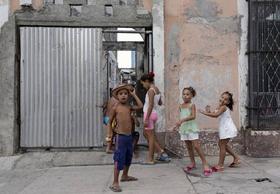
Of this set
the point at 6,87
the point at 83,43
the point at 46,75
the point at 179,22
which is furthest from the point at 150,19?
the point at 6,87

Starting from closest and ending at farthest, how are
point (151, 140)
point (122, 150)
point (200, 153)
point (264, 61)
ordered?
point (122, 150)
point (200, 153)
point (151, 140)
point (264, 61)

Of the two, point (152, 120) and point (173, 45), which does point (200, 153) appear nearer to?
point (152, 120)

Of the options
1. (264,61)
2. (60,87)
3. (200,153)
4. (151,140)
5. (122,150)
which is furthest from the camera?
(60,87)

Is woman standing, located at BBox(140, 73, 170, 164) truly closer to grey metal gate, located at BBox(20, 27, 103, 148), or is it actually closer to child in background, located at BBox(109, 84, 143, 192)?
child in background, located at BBox(109, 84, 143, 192)

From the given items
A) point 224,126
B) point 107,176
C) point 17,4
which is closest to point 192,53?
point 224,126

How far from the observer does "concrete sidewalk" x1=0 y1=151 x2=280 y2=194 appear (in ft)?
21.3

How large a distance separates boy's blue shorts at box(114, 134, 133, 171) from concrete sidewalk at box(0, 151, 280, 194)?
1.22 ft

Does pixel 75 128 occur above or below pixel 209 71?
below

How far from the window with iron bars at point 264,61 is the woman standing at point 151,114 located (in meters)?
1.90

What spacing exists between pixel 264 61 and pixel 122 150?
3.78m

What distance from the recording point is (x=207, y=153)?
29.2ft

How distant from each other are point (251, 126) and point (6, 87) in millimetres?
4774

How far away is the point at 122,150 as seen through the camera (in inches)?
260

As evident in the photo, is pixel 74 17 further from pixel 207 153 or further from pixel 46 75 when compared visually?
pixel 207 153
